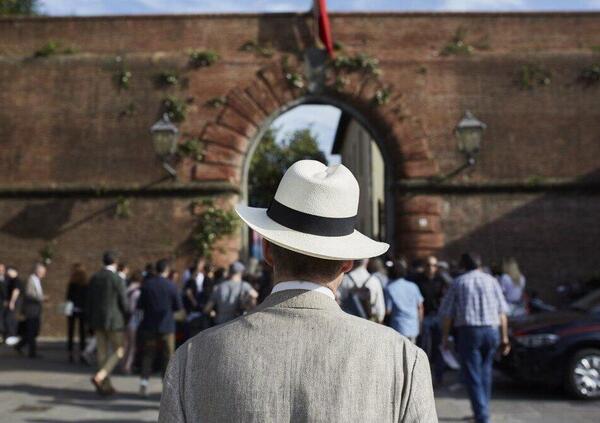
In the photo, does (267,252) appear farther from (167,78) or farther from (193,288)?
(167,78)

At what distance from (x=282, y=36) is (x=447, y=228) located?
5474 millimetres

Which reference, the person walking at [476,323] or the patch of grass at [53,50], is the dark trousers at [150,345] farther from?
the patch of grass at [53,50]

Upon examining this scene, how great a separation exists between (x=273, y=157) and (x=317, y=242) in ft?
139

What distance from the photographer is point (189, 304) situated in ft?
45.4

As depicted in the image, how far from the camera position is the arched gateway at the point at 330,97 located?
17625 millimetres

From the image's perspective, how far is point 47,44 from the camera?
60.2 ft

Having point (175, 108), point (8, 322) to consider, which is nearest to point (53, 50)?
point (175, 108)

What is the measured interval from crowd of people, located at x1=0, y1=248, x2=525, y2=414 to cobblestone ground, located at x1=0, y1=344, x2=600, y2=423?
41 centimetres

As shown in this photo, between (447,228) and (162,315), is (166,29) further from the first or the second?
(162,315)

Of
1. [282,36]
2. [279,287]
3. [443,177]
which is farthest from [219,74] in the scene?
[279,287]

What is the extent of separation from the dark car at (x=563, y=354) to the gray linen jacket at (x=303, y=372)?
839 centimetres

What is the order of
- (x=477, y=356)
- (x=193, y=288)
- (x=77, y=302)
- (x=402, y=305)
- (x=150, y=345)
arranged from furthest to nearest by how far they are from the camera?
(x=77, y=302) → (x=193, y=288) → (x=150, y=345) → (x=402, y=305) → (x=477, y=356)

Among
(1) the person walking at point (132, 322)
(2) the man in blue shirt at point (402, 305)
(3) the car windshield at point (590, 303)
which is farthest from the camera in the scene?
(1) the person walking at point (132, 322)

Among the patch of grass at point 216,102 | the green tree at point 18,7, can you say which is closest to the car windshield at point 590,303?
the patch of grass at point 216,102
